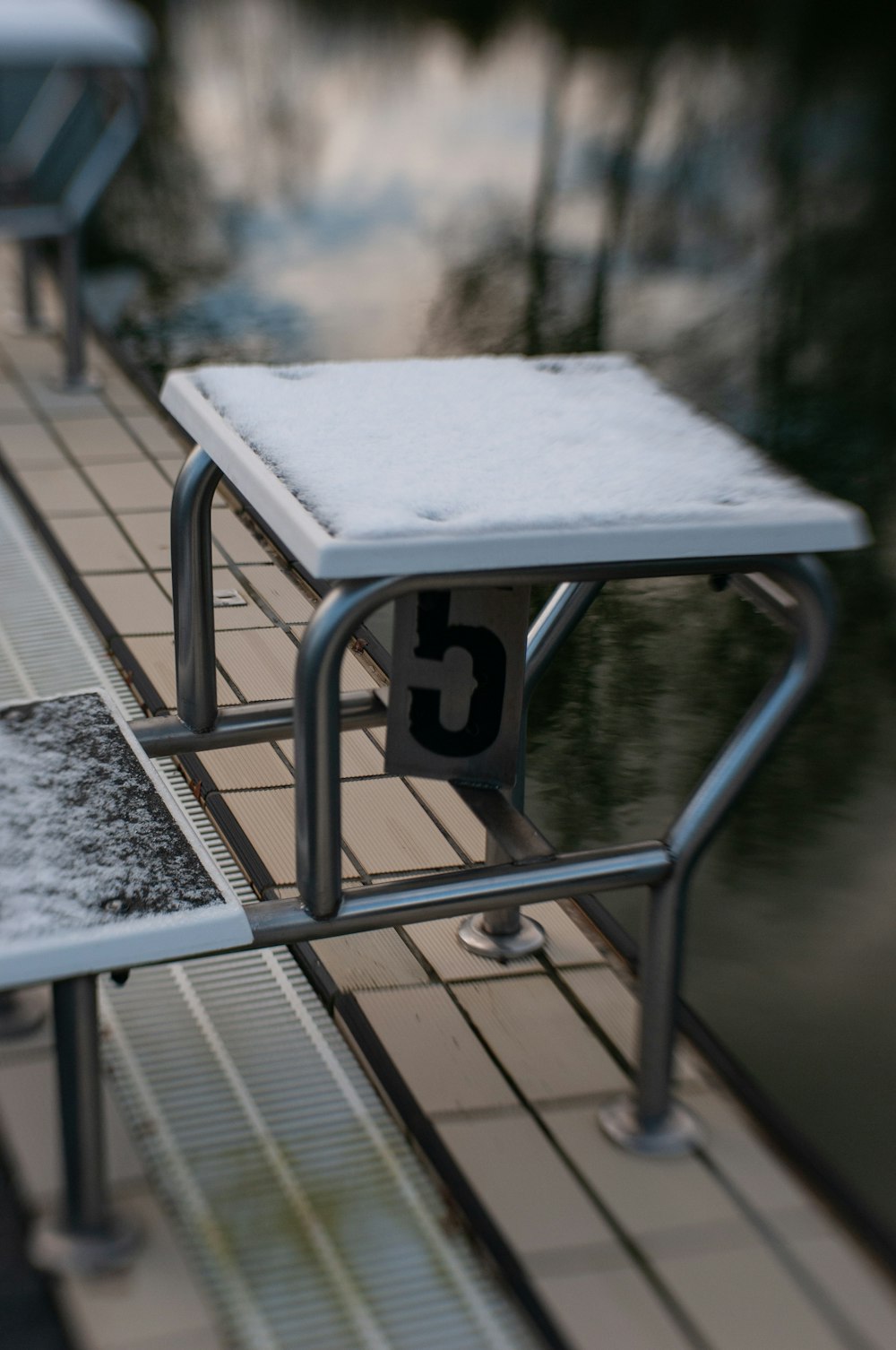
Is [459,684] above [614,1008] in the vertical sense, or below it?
above

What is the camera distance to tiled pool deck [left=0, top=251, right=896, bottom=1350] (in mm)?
1412

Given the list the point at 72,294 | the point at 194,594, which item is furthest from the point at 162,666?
the point at 72,294

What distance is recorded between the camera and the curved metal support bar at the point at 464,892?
143 centimetres

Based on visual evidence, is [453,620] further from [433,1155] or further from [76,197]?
[76,197]

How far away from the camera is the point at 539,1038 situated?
5.83ft

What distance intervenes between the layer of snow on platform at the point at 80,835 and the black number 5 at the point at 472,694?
Answer: 286 mm

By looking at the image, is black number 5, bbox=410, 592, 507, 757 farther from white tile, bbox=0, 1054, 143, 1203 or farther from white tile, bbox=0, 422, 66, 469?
white tile, bbox=0, 422, 66, 469

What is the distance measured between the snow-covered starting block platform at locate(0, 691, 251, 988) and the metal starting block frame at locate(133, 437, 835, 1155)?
0.08m

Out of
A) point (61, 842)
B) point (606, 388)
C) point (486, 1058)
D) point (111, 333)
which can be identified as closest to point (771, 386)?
point (111, 333)

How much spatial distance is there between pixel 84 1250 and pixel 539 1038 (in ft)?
1.89

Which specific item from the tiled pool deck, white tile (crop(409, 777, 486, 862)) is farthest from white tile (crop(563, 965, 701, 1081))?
white tile (crop(409, 777, 486, 862))

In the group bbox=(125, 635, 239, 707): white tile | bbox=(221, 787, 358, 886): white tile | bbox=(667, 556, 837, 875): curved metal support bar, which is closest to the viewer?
bbox=(667, 556, 837, 875): curved metal support bar

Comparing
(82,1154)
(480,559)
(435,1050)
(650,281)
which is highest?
(480,559)

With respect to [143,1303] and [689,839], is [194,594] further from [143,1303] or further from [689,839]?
[143,1303]
